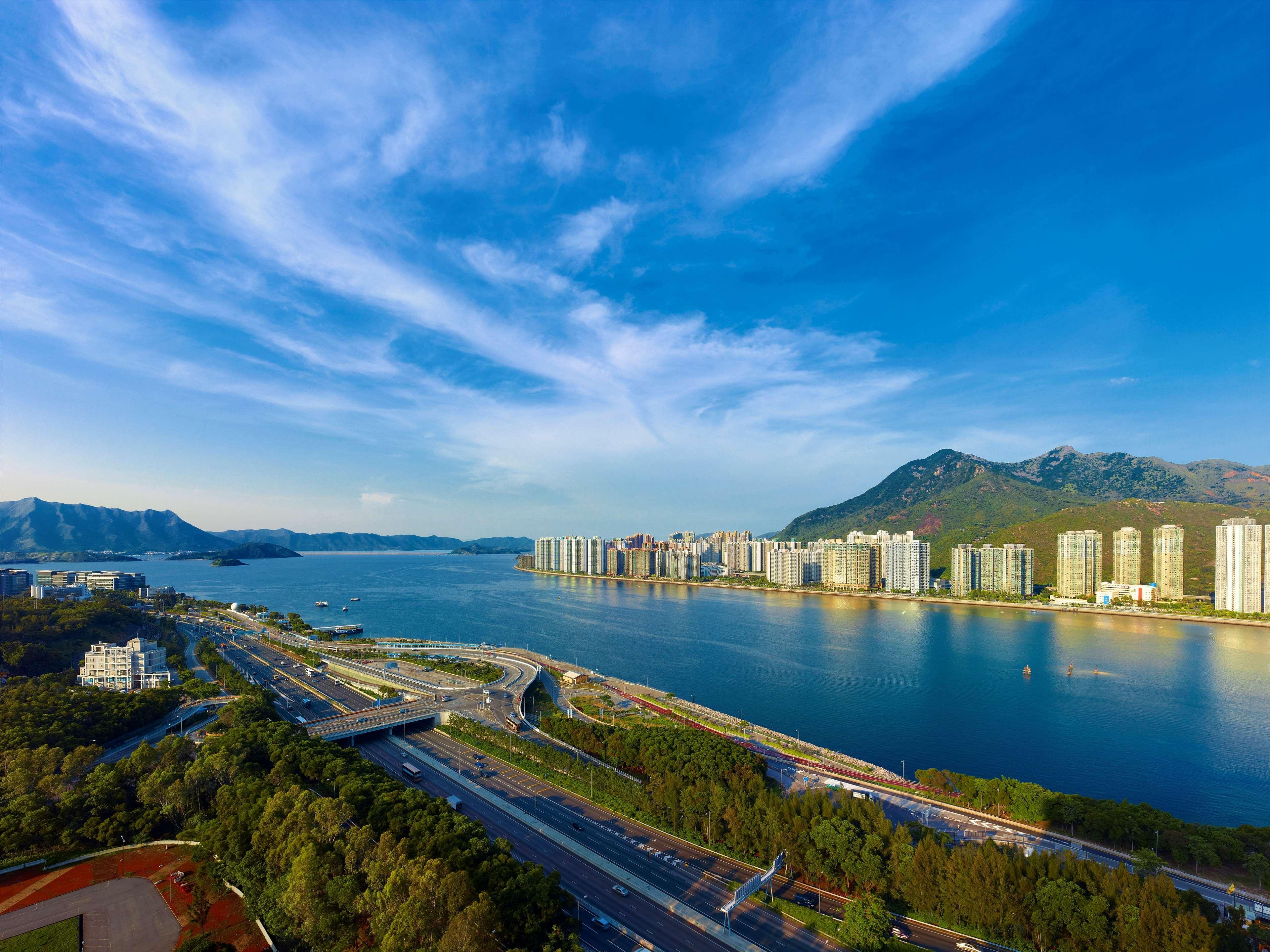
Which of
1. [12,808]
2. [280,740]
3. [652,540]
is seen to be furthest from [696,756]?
[652,540]

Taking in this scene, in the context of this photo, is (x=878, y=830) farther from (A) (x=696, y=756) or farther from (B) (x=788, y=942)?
(A) (x=696, y=756)

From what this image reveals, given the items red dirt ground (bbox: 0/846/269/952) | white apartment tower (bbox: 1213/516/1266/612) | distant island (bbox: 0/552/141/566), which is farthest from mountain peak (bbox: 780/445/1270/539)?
distant island (bbox: 0/552/141/566)

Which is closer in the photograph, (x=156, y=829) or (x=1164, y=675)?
(x=156, y=829)

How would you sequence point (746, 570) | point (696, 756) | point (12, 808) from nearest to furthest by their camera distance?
point (12, 808) → point (696, 756) → point (746, 570)

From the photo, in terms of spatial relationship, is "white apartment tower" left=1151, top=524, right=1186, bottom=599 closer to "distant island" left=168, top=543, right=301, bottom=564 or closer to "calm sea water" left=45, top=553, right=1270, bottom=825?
"calm sea water" left=45, top=553, right=1270, bottom=825

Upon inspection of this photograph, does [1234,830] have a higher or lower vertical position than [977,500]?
lower

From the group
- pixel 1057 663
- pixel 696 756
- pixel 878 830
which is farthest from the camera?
pixel 1057 663

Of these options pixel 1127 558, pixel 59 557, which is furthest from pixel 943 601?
pixel 59 557
